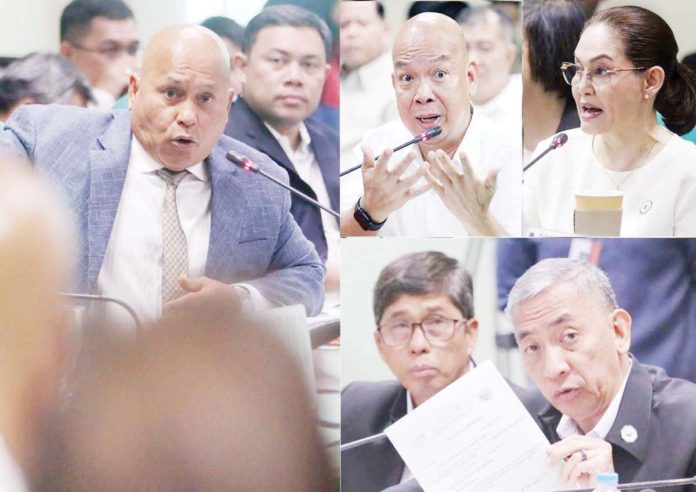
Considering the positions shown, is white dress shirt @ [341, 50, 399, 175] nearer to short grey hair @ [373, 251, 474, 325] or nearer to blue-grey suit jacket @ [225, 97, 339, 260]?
blue-grey suit jacket @ [225, 97, 339, 260]

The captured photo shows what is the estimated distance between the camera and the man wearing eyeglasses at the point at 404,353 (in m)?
2.83

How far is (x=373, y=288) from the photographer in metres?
2.85

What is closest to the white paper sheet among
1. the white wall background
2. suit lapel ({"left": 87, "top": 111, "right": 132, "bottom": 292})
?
suit lapel ({"left": 87, "top": 111, "right": 132, "bottom": 292})

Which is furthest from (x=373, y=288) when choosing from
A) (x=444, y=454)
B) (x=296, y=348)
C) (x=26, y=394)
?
(x=26, y=394)

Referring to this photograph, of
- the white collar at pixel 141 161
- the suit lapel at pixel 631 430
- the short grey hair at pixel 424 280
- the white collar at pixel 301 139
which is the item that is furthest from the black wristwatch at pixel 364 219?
the suit lapel at pixel 631 430

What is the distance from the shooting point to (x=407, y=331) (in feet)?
9.32

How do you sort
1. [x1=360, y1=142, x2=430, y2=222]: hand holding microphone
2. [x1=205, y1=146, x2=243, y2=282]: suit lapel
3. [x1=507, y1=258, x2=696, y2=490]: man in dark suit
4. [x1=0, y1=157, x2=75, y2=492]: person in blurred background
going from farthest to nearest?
[x1=507, y1=258, x2=696, y2=490]: man in dark suit, [x1=360, y1=142, x2=430, y2=222]: hand holding microphone, [x1=205, y1=146, x2=243, y2=282]: suit lapel, [x1=0, y1=157, x2=75, y2=492]: person in blurred background

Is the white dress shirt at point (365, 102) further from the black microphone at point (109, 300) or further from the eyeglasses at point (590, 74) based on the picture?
the black microphone at point (109, 300)

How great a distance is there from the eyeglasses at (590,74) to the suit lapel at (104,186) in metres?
Result: 1.32

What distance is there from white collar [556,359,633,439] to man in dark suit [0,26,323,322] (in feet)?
2.98

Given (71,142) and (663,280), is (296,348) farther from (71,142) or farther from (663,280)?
(663,280)

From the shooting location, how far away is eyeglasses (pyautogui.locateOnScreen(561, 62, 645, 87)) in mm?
2955

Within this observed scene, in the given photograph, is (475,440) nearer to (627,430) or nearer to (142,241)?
(627,430)

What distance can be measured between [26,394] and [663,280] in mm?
1897
